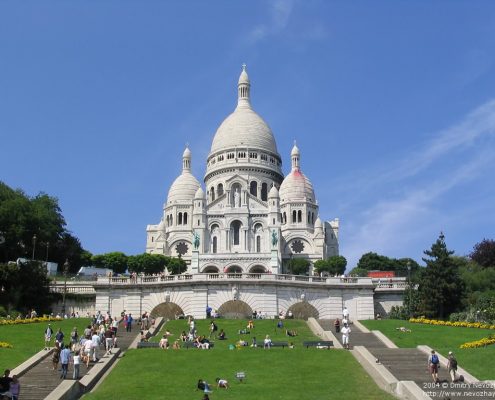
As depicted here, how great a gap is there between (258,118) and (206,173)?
1298 centimetres

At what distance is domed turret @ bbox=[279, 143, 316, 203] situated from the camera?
109500 millimetres

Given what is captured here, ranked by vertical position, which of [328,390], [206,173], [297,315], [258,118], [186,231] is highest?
[258,118]

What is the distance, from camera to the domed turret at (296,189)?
110m

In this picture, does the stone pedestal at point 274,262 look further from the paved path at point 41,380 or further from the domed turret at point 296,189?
the paved path at point 41,380

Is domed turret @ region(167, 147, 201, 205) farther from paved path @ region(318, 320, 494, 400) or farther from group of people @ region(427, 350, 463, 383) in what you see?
group of people @ region(427, 350, 463, 383)

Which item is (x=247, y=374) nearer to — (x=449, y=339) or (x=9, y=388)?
(x=9, y=388)

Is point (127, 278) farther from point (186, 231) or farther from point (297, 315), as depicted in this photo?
point (186, 231)

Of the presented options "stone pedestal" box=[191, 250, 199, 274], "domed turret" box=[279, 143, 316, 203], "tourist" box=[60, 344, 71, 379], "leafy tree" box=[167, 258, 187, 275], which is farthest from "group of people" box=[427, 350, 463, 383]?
"domed turret" box=[279, 143, 316, 203]

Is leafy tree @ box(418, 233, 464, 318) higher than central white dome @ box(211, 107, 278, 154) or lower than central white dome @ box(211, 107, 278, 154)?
lower

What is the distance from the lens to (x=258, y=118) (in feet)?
408

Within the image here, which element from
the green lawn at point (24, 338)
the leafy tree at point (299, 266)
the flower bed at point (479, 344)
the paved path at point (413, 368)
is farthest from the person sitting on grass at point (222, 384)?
the leafy tree at point (299, 266)

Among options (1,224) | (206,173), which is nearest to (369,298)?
(1,224)

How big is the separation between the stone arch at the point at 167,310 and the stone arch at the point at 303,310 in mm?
8171

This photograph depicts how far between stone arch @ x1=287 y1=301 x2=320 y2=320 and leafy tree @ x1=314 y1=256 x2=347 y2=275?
1592 inches
